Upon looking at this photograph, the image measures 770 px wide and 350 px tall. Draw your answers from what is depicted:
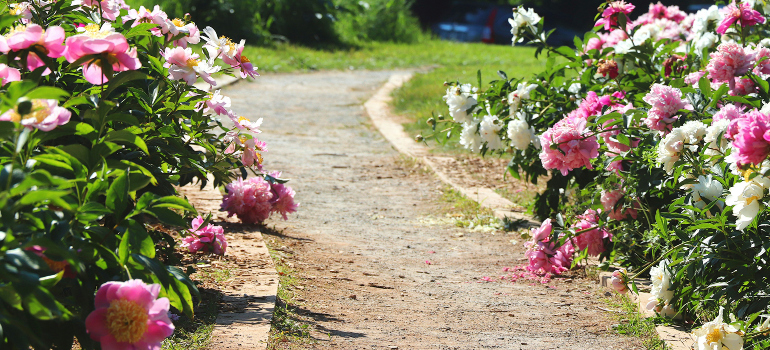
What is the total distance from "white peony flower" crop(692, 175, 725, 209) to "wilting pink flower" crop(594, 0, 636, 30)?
1.29m

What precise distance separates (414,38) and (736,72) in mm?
14514

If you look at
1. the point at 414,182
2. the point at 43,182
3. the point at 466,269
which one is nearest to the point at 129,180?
the point at 43,182

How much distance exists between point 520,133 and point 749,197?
1650 millimetres

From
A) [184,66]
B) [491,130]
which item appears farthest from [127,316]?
[491,130]

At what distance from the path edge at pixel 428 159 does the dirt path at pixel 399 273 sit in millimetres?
124

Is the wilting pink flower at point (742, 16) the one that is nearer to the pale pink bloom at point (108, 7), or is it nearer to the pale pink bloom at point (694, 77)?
the pale pink bloom at point (694, 77)

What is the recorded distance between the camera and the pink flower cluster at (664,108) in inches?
111

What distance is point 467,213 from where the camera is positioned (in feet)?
14.7

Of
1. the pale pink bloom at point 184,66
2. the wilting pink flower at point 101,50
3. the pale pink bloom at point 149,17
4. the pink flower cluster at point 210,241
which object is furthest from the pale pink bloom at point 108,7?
the wilting pink flower at point 101,50

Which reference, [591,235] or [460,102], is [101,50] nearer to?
[591,235]

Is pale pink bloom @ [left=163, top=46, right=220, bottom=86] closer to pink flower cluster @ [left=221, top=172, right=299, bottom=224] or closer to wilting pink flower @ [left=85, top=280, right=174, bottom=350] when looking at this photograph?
wilting pink flower @ [left=85, top=280, right=174, bottom=350]

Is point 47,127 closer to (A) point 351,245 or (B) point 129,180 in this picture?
(B) point 129,180

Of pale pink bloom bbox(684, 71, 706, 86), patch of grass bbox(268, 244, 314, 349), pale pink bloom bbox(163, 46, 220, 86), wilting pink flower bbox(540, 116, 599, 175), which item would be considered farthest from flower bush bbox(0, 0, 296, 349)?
pale pink bloom bbox(684, 71, 706, 86)

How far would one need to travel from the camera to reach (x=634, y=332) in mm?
2686
